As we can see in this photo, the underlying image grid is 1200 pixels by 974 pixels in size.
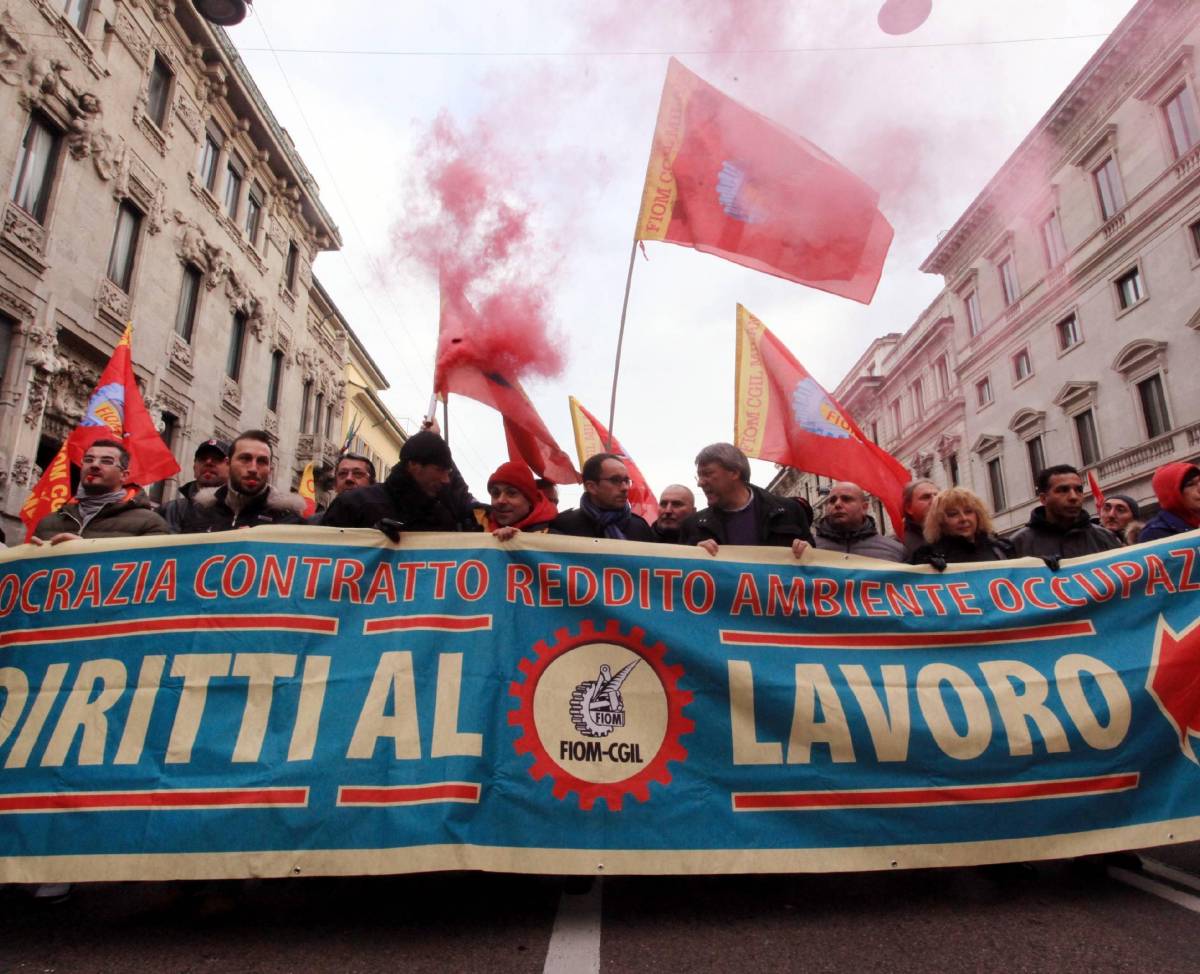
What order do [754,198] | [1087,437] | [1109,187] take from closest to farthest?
[754,198]
[1109,187]
[1087,437]

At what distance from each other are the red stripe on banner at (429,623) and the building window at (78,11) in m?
14.7

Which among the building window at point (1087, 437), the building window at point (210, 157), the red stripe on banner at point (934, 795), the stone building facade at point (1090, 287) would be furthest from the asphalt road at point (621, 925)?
the building window at point (1087, 437)

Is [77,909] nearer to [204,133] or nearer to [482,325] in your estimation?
[482,325]

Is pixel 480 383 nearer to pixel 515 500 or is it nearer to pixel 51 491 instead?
pixel 515 500

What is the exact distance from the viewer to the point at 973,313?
3097 centimetres

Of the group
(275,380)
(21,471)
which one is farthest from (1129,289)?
(21,471)

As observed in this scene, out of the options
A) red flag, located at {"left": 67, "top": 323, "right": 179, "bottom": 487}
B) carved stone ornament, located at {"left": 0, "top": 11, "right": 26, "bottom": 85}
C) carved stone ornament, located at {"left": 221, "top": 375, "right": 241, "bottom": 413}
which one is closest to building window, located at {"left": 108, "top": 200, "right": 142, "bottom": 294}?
carved stone ornament, located at {"left": 0, "top": 11, "right": 26, "bottom": 85}

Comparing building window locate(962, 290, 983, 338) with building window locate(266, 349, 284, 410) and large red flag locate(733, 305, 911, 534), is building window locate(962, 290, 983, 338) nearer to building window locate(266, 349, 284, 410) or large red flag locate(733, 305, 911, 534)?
building window locate(266, 349, 284, 410)

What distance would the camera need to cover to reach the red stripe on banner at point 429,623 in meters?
3.26

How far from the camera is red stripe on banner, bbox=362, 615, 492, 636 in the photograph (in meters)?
3.26

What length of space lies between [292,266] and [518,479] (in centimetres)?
2218

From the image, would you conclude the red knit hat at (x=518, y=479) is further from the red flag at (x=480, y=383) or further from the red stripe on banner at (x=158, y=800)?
the red stripe on banner at (x=158, y=800)

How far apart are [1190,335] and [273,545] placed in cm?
2270

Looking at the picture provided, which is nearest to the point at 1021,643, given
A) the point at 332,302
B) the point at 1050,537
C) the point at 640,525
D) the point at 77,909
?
the point at 1050,537
